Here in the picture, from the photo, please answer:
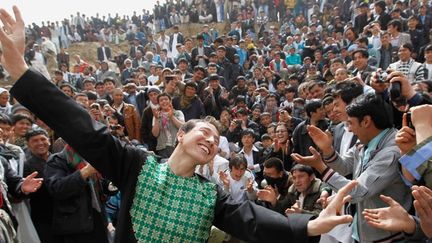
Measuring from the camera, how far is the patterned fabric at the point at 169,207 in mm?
2246

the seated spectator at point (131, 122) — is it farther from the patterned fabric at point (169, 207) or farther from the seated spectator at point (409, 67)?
the patterned fabric at point (169, 207)

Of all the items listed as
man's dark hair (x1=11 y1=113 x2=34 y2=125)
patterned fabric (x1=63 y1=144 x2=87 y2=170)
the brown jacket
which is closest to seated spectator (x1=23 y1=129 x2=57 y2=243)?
patterned fabric (x1=63 y1=144 x2=87 y2=170)

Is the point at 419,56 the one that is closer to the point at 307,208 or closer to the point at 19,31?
the point at 307,208

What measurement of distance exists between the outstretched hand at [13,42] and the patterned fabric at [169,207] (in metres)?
0.73

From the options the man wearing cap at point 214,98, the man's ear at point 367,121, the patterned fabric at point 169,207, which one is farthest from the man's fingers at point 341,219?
the man wearing cap at point 214,98

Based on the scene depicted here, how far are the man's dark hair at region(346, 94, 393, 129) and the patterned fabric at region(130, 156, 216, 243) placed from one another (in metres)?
1.37

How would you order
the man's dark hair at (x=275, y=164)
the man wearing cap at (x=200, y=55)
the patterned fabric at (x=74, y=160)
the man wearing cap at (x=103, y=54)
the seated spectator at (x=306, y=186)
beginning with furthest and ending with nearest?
1. the man wearing cap at (x=103, y=54)
2. the man wearing cap at (x=200, y=55)
3. the man's dark hair at (x=275, y=164)
4. the seated spectator at (x=306, y=186)
5. the patterned fabric at (x=74, y=160)

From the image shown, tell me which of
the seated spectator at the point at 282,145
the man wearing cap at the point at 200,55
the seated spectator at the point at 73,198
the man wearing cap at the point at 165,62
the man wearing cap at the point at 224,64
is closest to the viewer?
the seated spectator at the point at 73,198

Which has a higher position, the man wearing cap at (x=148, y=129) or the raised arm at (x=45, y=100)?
the raised arm at (x=45, y=100)

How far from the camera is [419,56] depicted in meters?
9.20

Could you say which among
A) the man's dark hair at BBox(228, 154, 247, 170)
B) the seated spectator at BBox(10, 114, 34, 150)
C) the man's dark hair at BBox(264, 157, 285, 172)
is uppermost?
the seated spectator at BBox(10, 114, 34, 150)

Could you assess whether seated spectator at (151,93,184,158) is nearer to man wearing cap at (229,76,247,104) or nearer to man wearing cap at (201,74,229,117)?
man wearing cap at (201,74,229,117)

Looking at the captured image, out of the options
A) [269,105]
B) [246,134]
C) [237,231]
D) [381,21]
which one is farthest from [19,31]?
[381,21]

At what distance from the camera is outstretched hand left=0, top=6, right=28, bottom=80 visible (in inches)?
82.6
